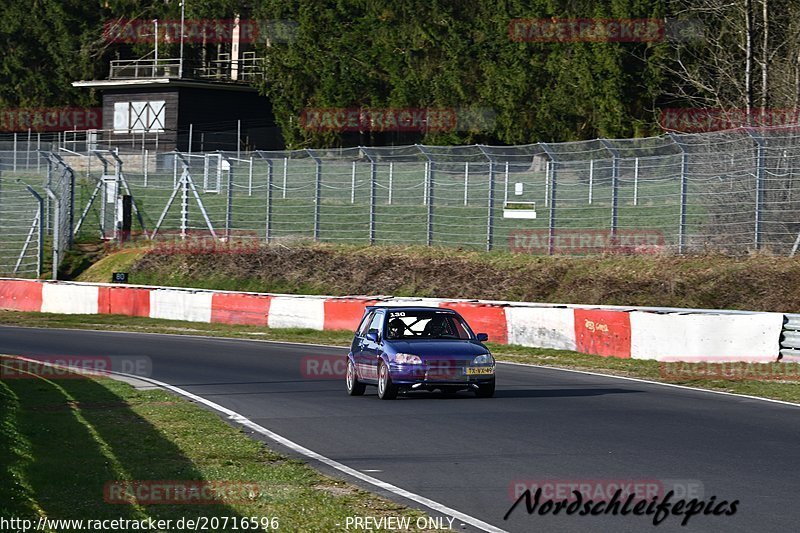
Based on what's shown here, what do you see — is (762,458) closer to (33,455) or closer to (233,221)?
(33,455)

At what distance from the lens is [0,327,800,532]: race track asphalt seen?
9602 millimetres

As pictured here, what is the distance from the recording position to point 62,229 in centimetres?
4297

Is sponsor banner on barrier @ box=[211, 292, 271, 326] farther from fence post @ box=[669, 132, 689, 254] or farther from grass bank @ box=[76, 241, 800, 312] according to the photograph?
fence post @ box=[669, 132, 689, 254]

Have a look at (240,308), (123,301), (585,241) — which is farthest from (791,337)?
(123,301)

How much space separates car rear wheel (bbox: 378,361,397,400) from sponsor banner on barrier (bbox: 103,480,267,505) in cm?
692

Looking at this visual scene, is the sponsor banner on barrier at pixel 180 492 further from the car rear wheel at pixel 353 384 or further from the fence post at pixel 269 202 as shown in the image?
the fence post at pixel 269 202

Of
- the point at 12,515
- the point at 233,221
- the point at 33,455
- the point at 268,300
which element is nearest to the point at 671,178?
the point at 268,300

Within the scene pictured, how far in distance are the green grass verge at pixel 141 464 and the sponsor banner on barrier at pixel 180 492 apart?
0.06 metres

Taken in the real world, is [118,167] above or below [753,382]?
above

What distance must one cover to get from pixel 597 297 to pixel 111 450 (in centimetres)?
1961

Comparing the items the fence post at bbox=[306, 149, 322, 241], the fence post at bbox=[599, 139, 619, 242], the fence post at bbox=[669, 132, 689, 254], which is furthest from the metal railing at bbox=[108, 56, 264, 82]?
the fence post at bbox=[669, 132, 689, 254]

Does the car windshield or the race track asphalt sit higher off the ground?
the car windshield

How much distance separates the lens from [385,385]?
17.3 metres

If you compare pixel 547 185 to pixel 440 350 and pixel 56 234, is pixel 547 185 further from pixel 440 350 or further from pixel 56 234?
pixel 56 234
